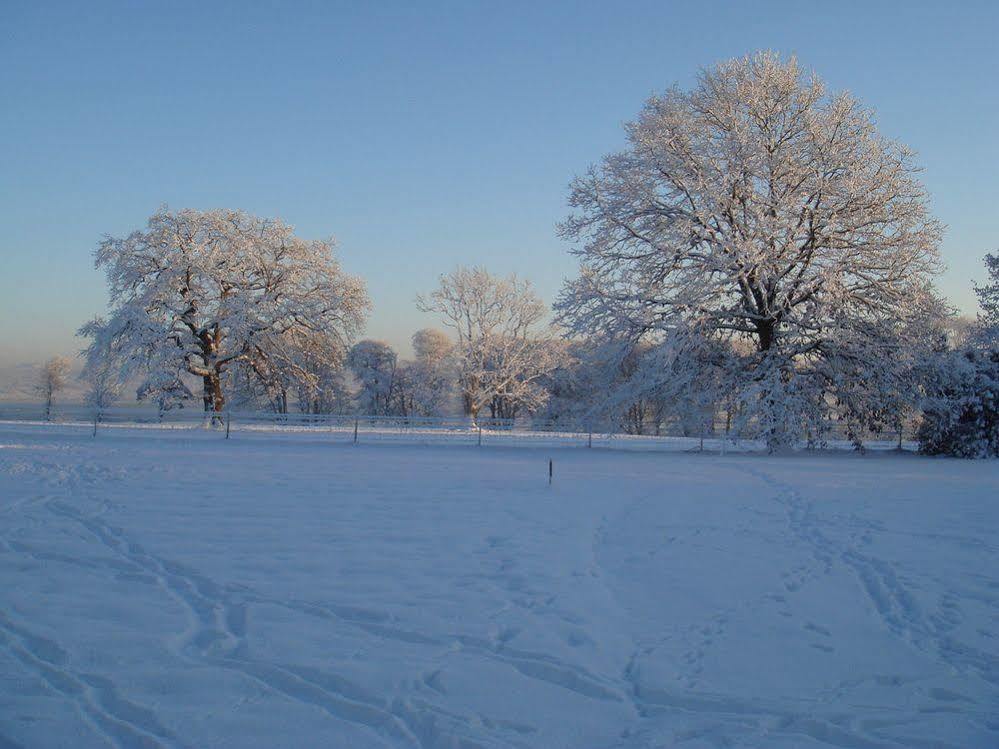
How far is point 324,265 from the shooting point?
33.9 meters

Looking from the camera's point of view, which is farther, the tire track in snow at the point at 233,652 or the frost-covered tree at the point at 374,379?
the frost-covered tree at the point at 374,379

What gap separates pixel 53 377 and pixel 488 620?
279ft

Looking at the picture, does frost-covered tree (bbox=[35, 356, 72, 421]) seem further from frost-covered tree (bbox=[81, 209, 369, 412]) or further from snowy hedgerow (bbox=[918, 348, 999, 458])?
snowy hedgerow (bbox=[918, 348, 999, 458])

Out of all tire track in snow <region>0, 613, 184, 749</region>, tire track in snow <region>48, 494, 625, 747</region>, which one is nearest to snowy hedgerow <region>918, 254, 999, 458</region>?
tire track in snow <region>48, 494, 625, 747</region>

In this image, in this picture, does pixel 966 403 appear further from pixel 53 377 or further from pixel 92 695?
pixel 53 377

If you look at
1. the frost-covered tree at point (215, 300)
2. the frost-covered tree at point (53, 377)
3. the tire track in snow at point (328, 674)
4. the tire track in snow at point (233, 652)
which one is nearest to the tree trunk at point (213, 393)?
the frost-covered tree at point (215, 300)

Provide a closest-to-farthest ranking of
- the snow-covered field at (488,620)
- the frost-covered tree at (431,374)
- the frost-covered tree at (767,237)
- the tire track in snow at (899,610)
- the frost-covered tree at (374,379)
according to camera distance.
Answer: the snow-covered field at (488,620) < the tire track in snow at (899,610) < the frost-covered tree at (767,237) < the frost-covered tree at (431,374) < the frost-covered tree at (374,379)

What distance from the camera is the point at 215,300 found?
107 ft

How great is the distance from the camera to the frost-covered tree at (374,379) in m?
64.4

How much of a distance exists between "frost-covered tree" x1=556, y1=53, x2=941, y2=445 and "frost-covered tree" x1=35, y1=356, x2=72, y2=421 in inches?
2816

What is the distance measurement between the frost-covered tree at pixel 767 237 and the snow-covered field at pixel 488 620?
10741 mm

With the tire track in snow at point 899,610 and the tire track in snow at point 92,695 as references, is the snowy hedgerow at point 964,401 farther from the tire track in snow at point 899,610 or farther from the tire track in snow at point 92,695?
the tire track in snow at point 92,695

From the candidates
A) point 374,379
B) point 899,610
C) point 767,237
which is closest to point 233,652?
point 899,610

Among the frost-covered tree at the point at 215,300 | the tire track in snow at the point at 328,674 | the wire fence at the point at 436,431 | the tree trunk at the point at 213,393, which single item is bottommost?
the tire track in snow at the point at 328,674
